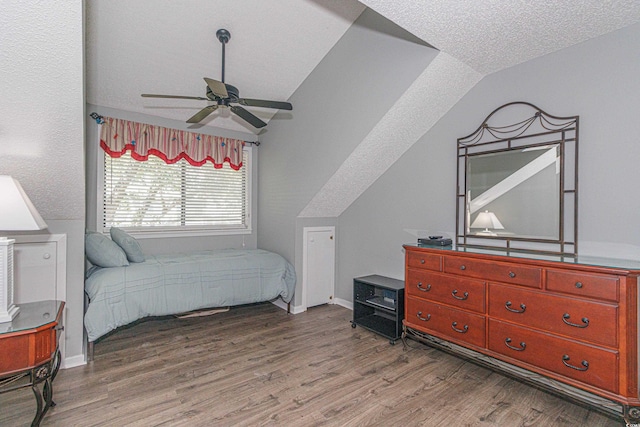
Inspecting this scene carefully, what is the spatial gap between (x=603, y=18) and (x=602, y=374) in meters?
2.05

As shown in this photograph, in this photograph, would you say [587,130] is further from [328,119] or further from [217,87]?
[217,87]

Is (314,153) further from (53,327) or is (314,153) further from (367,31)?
(53,327)

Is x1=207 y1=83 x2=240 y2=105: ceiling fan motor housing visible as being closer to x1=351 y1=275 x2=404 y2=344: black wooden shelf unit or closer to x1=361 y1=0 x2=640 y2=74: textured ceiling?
x1=361 y1=0 x2=640 y2=74: textured ceiling

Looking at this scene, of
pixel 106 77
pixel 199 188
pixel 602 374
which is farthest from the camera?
pixel 199 188

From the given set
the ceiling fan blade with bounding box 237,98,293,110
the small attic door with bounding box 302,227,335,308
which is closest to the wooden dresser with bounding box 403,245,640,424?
the small attic door with bounding box 302,227,335,308

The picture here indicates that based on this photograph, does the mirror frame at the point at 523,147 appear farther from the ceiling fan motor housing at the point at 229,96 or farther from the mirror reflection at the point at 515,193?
the ceiling fan motor housing at the point at 229,96

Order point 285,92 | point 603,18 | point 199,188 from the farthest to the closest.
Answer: point 199,188, point 285,92, point 603,18

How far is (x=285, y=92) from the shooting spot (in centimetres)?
395

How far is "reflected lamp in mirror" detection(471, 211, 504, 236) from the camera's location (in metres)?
2.61

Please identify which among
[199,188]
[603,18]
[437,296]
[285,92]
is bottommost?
[437,296]

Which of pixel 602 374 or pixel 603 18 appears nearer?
pixel 602 374

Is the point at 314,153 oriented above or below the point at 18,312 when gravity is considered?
above

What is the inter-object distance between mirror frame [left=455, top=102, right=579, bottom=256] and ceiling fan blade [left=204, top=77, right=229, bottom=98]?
2065mm

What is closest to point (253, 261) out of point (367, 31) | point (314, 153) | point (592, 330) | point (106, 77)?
point (314, 153)
